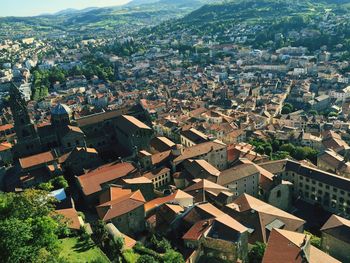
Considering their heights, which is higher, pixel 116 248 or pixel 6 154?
pixel 116 248

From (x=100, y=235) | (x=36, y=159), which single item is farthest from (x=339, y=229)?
(x=36, y=159)

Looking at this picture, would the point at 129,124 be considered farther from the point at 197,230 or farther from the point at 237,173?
the point at 197,230

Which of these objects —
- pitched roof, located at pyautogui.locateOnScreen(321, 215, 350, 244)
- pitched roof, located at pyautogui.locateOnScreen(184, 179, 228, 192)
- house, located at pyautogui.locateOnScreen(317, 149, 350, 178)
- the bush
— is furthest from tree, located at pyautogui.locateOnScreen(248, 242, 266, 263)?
house, located at pyautogui.locateOnScreen(317, 149, 350, 178)

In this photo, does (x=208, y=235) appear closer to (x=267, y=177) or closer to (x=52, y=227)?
(x=52, y=227)

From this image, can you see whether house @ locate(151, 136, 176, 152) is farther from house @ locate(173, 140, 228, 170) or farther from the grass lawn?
the grass lawn

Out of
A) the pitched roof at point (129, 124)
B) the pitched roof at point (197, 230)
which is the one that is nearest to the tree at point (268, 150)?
the pitched roof at point (129, 124)

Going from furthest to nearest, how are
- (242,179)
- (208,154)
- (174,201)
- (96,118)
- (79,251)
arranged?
1. (96,118)
2. (208,154)
3. (242,179)
4. (174,201)
5. (79,251)

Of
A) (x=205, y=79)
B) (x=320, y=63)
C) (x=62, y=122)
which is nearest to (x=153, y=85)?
(x=205, y=79)
